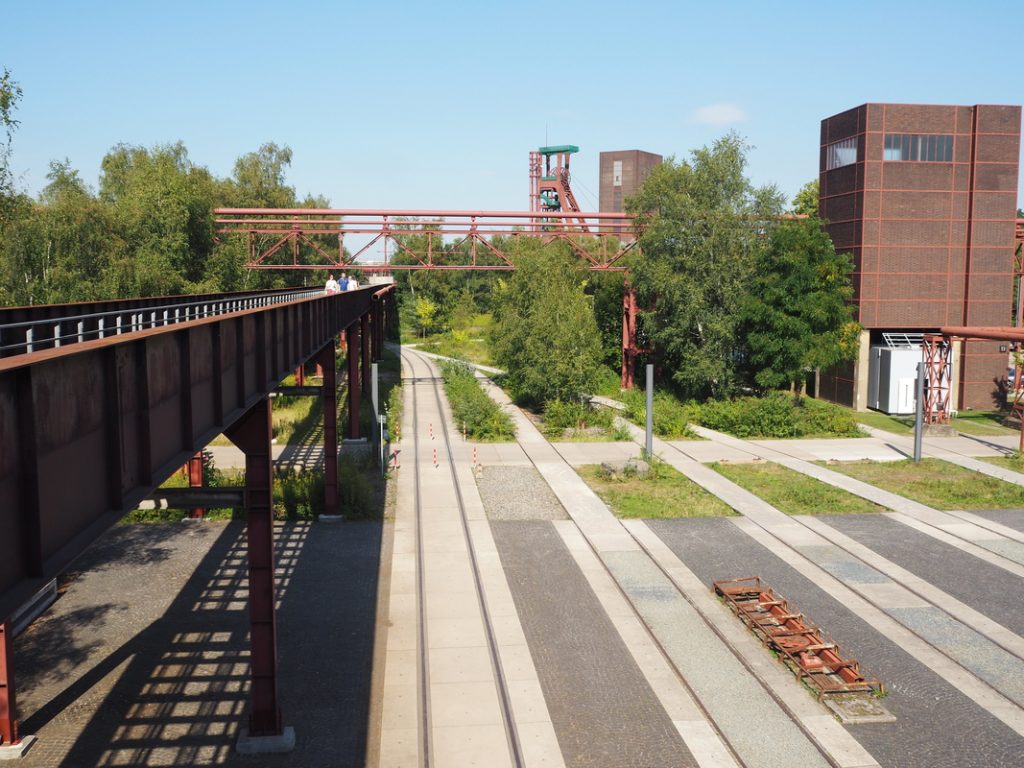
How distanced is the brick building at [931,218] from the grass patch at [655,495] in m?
19.0

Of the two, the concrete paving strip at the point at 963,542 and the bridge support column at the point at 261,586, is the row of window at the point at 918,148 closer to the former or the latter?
the concrete paving strip at the point at 963,542

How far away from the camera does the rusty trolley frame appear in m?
13.6

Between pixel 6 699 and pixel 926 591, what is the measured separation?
16235mm

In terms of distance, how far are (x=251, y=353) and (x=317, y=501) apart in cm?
1210

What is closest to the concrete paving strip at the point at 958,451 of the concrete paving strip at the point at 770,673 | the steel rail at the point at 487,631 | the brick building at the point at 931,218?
the brick building at the point at 931,218

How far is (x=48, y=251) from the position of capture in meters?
38.5

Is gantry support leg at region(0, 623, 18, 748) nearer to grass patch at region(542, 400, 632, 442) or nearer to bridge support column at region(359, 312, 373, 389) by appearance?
grass patch at region(542, 400, 632, 442)

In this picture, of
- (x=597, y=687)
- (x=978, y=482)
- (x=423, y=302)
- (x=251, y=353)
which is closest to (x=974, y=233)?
(x=978, y=482)

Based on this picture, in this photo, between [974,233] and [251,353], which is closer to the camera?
[251,353]

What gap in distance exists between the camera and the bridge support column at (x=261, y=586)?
1212 centimetres

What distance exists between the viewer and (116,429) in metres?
6.96

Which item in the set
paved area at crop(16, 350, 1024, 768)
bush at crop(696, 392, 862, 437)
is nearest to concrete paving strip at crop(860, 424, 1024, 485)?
bush at crop(696, 392, 862, 437)

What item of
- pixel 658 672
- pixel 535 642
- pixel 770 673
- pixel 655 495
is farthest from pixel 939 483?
pixel 535 642

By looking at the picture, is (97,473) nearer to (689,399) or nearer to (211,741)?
(211,741)
